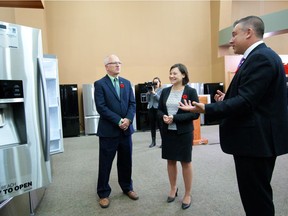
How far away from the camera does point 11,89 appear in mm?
1423

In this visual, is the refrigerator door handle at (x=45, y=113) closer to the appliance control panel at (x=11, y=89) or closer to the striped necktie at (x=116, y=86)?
the appliance control panel at (x=11, y=89)

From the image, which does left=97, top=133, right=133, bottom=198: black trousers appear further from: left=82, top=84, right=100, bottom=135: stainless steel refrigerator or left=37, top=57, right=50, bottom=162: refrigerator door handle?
left=82, top=84, right=100, bottom=135: stainless steel refrigerator

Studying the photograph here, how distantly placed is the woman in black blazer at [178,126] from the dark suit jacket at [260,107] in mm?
874

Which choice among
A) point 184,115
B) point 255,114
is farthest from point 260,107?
point 184,115

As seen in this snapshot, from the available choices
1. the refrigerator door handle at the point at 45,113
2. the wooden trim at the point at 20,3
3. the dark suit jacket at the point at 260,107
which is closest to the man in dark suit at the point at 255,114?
the dark suit jacket at the point at 260,107

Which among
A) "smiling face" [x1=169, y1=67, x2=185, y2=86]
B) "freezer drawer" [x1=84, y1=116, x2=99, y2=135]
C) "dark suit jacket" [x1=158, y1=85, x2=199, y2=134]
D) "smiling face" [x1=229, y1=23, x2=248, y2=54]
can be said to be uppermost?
"smiling face" [x1=229, y1=23, x2=248, y2=54]

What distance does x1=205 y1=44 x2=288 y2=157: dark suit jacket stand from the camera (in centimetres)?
129

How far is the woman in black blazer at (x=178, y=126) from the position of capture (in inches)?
88.8

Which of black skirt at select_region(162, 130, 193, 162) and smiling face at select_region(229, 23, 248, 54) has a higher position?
smiling face at select_region(229, 23, 248, 54)

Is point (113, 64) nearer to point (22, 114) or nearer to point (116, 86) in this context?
point (116, 86)

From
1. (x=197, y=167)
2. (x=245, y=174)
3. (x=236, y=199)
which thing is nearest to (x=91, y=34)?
(x=197, y=167)

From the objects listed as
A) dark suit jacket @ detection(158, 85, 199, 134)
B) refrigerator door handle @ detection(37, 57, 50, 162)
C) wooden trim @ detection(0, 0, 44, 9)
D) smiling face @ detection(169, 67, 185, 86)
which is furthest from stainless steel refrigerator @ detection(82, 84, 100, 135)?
refrigerator door handle @ detection(37, 57, 50, 162)

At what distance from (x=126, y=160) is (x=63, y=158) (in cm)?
228

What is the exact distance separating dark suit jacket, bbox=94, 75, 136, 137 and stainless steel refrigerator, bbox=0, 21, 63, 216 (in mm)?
777
